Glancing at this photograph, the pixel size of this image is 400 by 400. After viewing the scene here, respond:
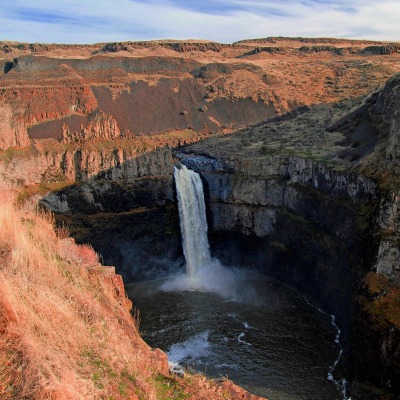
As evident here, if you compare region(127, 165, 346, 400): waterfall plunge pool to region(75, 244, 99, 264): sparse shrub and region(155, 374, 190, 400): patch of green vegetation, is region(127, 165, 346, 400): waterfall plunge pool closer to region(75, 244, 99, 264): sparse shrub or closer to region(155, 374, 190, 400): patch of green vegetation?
region(75, 244, 99, 264): sparse shrub

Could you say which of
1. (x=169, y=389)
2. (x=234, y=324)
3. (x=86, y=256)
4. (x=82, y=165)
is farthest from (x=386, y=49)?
(x=169, y=389)

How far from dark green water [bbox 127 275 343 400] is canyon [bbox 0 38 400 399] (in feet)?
5.55

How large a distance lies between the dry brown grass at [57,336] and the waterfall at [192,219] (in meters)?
26.6

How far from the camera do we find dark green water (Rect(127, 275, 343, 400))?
2836cm

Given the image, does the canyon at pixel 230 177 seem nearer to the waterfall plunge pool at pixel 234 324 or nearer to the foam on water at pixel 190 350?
the waterfall plunge pool at pixel 234 324

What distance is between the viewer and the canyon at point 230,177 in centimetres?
3000

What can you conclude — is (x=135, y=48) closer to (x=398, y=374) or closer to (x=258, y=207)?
(x=258, y=207)

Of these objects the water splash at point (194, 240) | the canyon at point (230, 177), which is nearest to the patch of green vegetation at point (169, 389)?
the canyon at point (230, 177)

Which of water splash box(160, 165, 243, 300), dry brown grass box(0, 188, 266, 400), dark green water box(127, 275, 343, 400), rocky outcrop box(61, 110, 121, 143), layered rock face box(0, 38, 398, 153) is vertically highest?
layered rock face box(0, 38, 398, 153)

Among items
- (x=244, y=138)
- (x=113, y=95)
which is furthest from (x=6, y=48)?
(x=244, y=138)

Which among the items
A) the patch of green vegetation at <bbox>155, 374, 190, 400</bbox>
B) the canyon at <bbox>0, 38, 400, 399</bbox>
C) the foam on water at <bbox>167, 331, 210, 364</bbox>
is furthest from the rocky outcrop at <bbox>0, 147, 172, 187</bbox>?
the patch of green vegetation at <bbox>155, 374, 190, 400</bbox>

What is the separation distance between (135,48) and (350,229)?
249 feet

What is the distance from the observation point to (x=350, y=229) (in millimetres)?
34406

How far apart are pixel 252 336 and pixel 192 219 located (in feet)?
50.0
